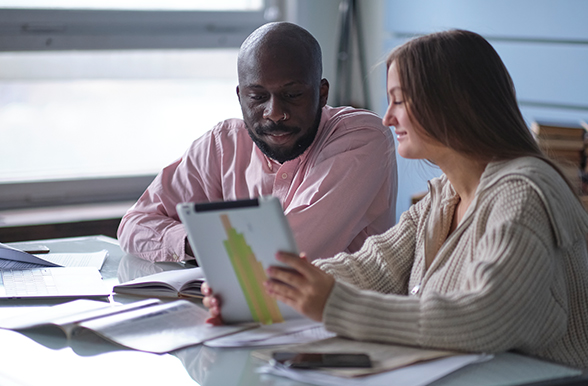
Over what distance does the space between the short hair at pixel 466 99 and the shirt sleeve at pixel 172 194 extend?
34.4 inches

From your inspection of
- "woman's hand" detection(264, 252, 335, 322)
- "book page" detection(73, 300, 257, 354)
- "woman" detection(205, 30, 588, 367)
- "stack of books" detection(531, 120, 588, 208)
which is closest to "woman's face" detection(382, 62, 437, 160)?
"woman" detection(205, 30, 588, 367)

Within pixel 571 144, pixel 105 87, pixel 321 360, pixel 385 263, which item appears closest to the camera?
pixel 321 360

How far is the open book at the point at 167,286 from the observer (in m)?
1.40

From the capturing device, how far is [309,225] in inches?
64.5

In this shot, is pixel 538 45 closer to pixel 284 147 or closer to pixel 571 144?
pixel 571 144

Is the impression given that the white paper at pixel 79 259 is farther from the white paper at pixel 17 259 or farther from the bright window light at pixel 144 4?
the bright window light at pixel 144 4

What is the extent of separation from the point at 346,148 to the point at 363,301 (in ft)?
2.45

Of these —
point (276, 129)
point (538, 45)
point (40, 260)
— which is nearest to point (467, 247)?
point (276, 129)

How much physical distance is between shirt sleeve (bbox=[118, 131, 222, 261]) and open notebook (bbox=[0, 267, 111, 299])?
0.25 meters

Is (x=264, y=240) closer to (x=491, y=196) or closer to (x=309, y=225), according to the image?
(x=491, y=196)

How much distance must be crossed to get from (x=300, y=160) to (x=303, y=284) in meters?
0.81

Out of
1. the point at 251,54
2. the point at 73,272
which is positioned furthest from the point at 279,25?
the point at 73,272

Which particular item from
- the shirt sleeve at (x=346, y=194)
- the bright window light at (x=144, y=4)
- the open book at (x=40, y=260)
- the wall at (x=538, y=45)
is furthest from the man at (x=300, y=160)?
the bright window light at (x=144, y=4)

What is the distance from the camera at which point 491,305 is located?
3.29 feet
